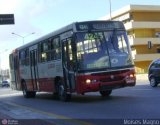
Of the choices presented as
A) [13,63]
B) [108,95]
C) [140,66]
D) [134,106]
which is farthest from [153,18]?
[134,106]

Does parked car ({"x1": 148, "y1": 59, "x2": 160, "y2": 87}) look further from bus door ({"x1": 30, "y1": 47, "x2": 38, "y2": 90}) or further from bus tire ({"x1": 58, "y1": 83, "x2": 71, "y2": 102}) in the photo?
bus tire ({"x1": 58, "y1": 83, "x2": 71, "y2": 102})

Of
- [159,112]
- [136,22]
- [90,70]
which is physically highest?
[136,22]

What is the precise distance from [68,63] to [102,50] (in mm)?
1656

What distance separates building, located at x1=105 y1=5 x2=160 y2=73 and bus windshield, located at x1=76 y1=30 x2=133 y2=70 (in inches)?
2379

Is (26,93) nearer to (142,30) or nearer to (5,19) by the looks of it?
(5,19)

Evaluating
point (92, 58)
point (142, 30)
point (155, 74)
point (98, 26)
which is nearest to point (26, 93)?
point (155, 74)

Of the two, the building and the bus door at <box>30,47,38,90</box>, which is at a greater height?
the building

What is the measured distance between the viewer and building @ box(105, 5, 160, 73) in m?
80.1

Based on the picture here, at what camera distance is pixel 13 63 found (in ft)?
102

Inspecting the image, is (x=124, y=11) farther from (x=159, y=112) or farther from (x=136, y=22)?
(x=159, y=112)

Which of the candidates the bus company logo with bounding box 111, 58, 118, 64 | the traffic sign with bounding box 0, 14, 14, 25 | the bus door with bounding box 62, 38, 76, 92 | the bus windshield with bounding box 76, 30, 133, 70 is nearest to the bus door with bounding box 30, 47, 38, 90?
the traffic sign with bounding box 0, 14, 14, 25

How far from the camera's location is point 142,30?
3273 inches

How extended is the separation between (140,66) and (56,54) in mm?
62978

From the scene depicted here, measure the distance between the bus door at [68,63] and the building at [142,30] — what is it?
59885 mm
